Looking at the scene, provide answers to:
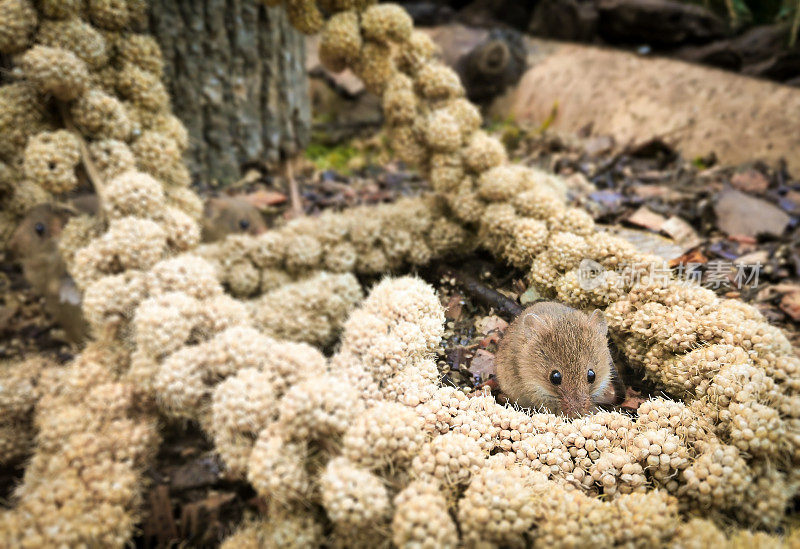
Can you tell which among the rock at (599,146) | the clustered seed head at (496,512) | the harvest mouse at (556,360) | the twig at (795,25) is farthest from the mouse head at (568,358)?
the twig at (795,25)

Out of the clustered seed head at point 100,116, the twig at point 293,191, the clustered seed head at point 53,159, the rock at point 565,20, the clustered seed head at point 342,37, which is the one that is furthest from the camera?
the rock at point 565,20

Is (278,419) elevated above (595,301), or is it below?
below

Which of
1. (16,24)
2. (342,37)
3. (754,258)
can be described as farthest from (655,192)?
(16,24)

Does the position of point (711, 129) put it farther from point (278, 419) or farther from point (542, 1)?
point (278, 419)

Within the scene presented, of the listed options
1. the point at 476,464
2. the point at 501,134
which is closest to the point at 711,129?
the point at 501,134

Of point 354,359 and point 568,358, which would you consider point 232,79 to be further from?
point 568,358

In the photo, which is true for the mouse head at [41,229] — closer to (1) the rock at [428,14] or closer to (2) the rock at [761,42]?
(1) the rock at [428,14]

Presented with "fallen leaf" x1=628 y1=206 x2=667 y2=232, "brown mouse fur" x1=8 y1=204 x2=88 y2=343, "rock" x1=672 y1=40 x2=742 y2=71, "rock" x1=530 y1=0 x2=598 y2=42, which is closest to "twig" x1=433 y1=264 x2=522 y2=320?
"fallen leaf" x1=628 y1=206 x2=667 y2=232

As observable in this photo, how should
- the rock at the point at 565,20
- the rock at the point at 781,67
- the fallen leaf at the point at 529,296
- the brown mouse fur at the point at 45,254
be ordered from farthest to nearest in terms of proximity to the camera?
the rock at the point at 565,20 → the rock at the point at 781,67 → the brown mouse fur at the point at 45,254 → the fallen leaf at the point at 529,296
